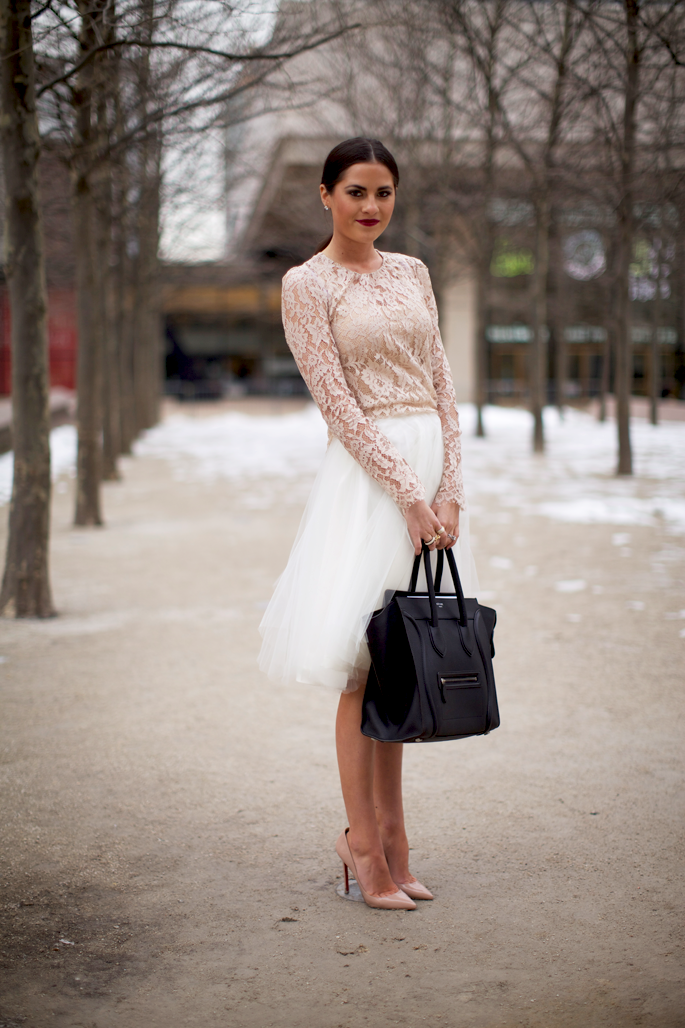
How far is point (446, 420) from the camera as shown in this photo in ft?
9.82

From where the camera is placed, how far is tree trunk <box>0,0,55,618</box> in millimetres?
6129

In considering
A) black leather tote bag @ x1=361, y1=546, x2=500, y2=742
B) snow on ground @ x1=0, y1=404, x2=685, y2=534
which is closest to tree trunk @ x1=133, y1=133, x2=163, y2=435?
snow on ground @ x1=0, y1=404, x2=685, y2=534

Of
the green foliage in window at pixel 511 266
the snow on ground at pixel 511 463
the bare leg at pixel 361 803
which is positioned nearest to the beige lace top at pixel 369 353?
the bare leg at pixel 361 803

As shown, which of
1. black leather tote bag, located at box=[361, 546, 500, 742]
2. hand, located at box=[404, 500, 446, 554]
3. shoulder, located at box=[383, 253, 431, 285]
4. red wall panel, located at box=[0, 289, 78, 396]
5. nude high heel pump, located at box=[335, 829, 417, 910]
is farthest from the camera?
red wall panel, located at box=[0, 289, 78, 396]

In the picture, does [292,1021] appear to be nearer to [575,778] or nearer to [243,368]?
[575,778]

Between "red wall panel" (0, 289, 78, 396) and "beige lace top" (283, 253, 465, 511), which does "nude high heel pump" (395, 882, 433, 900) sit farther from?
"red wall panel" (0, 289, 78, 396)

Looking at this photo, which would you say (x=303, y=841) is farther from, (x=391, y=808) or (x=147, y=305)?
(x=147, y=305)

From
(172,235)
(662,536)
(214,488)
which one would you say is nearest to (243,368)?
(172,235)

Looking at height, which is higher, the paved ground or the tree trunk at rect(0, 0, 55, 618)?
the tree trunk at rect(0, 0, 55, 618)

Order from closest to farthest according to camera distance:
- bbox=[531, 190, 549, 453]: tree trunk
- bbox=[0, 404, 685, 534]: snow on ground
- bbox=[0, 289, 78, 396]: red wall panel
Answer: bbox=[0, 404, 685, 534]: snow on ground, bbox=[531, 190, 549, 453]: tree trunk, bbox=[0, 289, 78, 396]: red wall panel

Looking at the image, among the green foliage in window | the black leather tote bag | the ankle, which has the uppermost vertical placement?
the green foliage in window

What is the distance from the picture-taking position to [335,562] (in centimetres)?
284

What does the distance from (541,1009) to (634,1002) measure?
9.1 inches

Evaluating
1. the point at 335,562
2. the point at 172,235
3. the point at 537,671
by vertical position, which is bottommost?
the point at 537,671
